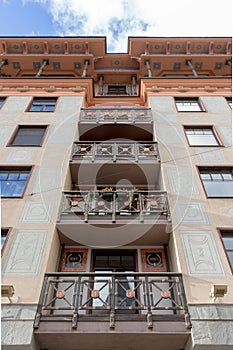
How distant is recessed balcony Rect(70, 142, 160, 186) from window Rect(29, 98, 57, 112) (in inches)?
142

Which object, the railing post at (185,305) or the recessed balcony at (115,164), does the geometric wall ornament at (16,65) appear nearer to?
the recessed balcony at (115,164)

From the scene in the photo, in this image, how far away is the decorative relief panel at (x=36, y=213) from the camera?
9.18m

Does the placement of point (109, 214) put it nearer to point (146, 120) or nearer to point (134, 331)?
point (134, 331)

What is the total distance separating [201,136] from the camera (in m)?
13.2

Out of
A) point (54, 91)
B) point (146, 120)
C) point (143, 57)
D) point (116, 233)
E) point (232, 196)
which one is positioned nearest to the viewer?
point (116, 233)

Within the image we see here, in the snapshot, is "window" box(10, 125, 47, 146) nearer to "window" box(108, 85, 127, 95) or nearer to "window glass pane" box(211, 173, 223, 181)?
"window glass pane" box(211, 173, 223, 181)

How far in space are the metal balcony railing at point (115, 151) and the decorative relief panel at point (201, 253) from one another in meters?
4.01

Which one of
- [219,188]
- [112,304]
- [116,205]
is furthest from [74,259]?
[219,188]

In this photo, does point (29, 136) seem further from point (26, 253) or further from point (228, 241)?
point (228, 241)

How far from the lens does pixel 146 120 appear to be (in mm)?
14273

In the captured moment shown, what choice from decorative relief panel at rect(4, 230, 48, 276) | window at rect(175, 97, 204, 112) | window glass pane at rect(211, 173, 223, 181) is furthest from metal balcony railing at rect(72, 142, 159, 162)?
decorative relief panel at rect(4, 230, 48, 276)

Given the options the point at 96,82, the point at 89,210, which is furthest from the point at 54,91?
the point at 89,210

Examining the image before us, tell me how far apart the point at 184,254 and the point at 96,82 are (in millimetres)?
15298

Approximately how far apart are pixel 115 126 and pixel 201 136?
13.0ft
